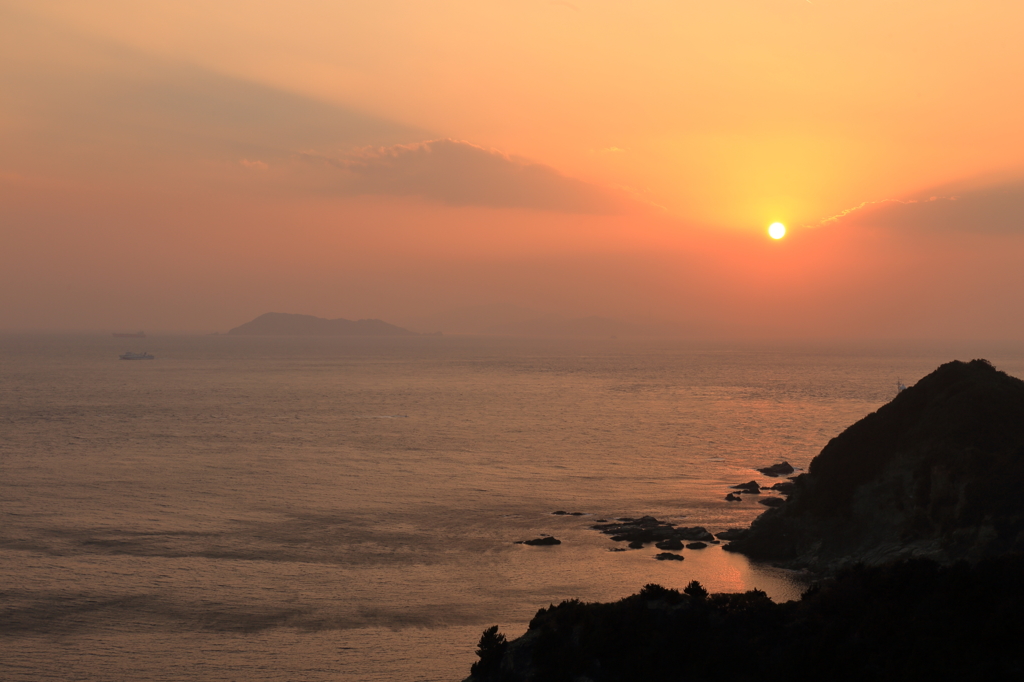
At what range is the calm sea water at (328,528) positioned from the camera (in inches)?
1516

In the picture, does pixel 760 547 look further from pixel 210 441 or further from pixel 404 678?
pixel 210 441

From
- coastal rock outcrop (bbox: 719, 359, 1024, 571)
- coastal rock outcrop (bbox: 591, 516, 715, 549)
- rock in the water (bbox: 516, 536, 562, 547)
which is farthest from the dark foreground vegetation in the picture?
coastal rock outcrop (bbox: 591, 516, 715, 549)

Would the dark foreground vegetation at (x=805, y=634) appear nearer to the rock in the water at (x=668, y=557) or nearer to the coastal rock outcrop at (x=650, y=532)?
the rock in the water at (x=668, y=557)

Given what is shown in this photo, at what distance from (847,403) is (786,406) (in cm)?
1339

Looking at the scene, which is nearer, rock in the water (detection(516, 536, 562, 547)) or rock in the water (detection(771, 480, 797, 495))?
rock in the water (detection(516, 536, 562, 547))

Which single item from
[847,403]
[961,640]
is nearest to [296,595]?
[961,640]

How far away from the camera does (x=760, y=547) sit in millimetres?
52969

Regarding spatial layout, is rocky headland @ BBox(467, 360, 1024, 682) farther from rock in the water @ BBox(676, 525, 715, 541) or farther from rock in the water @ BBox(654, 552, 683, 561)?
rock in the water @ BBox(676, 525, 715, 541)

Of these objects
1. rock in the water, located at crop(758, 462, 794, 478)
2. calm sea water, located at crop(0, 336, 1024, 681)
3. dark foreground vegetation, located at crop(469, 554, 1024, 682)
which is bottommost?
calm sea water, located at crop(0, 336, 1024, 681)

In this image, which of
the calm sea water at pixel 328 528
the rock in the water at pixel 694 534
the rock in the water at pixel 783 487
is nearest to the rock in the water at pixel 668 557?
the calm sea water at pixel 328 528

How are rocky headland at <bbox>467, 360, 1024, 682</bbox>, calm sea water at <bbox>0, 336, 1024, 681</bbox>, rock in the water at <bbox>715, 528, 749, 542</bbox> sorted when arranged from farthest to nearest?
rock in the water at <bbox>715, 528, 749, 542</bbox> → calm sea water at <bbox>0, 336, 1024, 681</bbox> → rocky headland at <bbox>467, 360, 1024, 682</bbox>

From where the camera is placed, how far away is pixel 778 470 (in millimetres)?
84688

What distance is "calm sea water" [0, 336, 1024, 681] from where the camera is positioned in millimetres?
38500

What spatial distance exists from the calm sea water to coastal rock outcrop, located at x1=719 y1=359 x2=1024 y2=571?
5.37 meters
